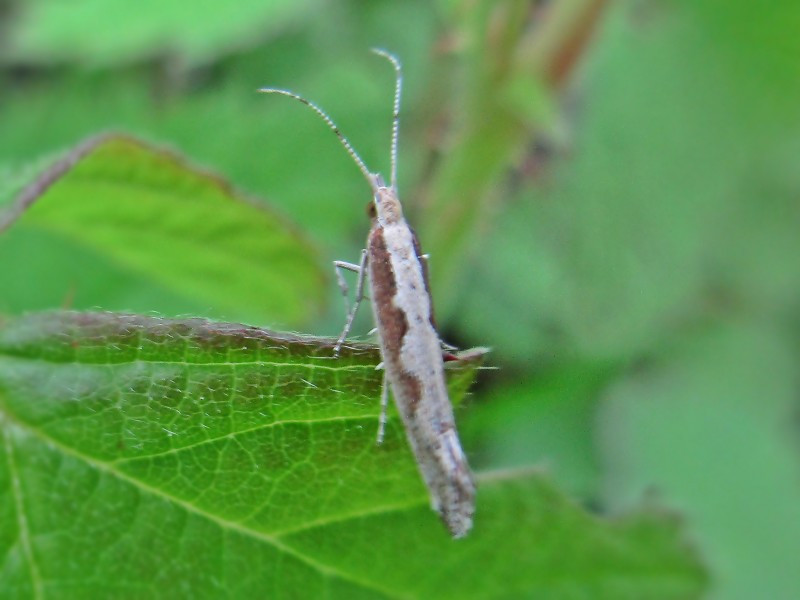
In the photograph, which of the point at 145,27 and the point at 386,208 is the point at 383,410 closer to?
the point at 386,208

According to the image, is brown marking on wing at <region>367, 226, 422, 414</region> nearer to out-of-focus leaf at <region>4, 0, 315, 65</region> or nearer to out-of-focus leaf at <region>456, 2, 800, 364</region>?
out-of-focus leaf at <region>456, 2, 800, 364</region>

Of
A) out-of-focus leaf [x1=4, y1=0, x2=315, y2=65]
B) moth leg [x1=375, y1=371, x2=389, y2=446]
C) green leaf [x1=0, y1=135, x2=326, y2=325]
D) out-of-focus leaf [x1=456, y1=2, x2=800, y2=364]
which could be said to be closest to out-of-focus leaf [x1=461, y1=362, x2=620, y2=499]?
out-of-focus leaf [x1=456, y1=2, x2=800, y2=364]

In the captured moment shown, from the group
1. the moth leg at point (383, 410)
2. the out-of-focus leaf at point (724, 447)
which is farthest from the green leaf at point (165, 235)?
the out-of-focus leaf at point (724, 447)

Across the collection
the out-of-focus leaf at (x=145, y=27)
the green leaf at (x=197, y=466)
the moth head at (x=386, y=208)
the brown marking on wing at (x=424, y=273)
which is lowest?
the green leaf at (x=197, y=466)

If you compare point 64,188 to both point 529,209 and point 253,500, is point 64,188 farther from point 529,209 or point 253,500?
point 529,209

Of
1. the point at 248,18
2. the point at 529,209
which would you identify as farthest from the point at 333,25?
the point at 529,209

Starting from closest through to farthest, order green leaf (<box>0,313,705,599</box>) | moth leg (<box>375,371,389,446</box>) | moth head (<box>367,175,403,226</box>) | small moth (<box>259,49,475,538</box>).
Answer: green leaf (<box>0,313,705,599</box>)
moth leg (<box>375,371,389,446</box>)
small moth (<box>259,49,475,538</box>)
moth head (<box>367,175,403,226</box>)

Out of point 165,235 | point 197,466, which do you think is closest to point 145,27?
point 165,235

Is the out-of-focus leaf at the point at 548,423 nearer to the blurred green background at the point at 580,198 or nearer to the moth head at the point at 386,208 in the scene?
the blurred green background at the point at 580,198
